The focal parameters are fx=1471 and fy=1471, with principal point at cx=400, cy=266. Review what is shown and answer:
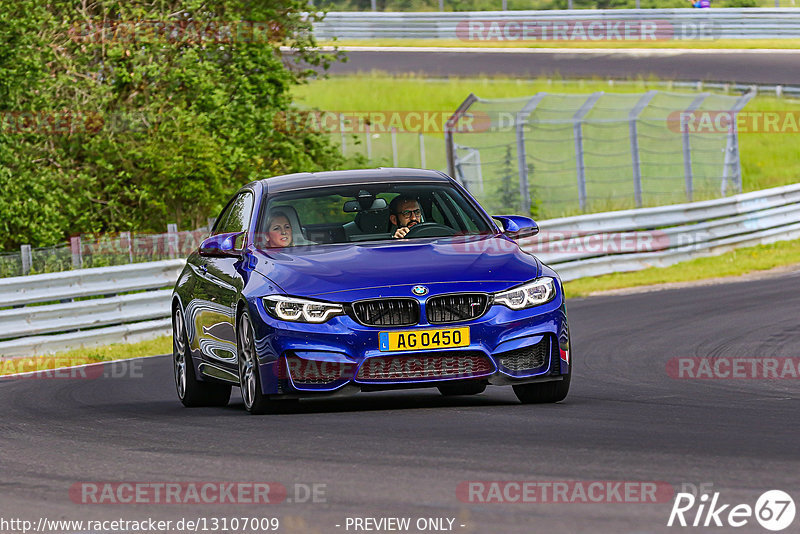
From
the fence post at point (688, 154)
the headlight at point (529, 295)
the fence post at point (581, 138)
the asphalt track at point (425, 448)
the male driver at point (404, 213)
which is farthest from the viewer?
the fence post at point (688, 154)

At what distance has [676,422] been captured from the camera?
7.67m

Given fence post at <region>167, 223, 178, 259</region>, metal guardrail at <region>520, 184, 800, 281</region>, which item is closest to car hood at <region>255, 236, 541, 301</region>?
fence post at <region>167, 223, 178, 259</region>

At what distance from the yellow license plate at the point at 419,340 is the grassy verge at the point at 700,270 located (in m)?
12.5

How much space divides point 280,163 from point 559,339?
1962cm

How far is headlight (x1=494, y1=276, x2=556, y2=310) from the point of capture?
28.4 ft

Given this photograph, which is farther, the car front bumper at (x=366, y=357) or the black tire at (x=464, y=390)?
the black tire at (x=464, y=390)

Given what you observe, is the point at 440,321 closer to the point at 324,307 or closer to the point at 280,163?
the point at 324,307

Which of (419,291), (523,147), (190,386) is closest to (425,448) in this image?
(419,291)

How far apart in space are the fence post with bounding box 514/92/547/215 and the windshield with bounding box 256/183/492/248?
1473cm

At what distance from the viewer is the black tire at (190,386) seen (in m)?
10.6

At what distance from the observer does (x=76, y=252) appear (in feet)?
61.6

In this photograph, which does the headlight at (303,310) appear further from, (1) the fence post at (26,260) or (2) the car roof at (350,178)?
(1) the fence post at (26,260)

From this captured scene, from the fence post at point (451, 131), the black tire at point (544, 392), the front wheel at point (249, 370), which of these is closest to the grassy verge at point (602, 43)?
the fence post at point (451, 131)

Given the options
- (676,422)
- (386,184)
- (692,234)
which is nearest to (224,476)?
(676,422)
